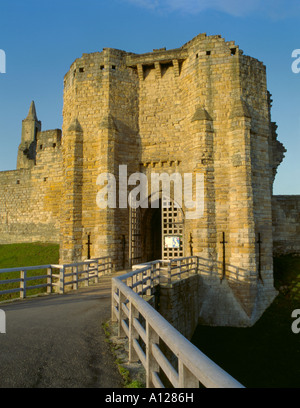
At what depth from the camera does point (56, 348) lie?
4.68m

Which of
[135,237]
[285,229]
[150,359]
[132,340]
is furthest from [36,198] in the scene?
[150,359]

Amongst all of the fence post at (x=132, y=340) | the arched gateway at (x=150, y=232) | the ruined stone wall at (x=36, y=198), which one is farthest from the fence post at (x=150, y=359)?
the ruined stone wall at (x=36, y=198)

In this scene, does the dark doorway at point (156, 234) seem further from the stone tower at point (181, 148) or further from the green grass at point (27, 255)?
the green grass at point (27, 255)

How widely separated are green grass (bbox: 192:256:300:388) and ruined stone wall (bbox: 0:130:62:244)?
532 inches

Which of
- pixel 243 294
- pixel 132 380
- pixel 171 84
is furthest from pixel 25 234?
pixel 132 380

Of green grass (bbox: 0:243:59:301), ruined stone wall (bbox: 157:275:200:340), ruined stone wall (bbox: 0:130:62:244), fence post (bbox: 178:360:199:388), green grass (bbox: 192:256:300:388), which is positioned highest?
ruined stone wall (bbox: 0:130:62:244)

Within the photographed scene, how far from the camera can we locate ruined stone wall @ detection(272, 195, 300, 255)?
17.5 metres

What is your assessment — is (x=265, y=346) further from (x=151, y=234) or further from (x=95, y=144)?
(x=95, y=144)

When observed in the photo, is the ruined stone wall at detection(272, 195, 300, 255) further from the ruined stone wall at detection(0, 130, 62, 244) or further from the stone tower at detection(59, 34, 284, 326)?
the ruined stone wall at detection(0, 130, 62, 244)

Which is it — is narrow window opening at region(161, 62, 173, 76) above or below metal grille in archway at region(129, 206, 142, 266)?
above

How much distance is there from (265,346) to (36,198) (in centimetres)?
1774

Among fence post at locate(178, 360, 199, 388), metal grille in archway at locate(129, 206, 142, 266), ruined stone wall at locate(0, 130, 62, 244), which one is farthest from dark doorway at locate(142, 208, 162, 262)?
fence post at locate(178, 360, 199, 388)

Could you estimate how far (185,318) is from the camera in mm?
11203
